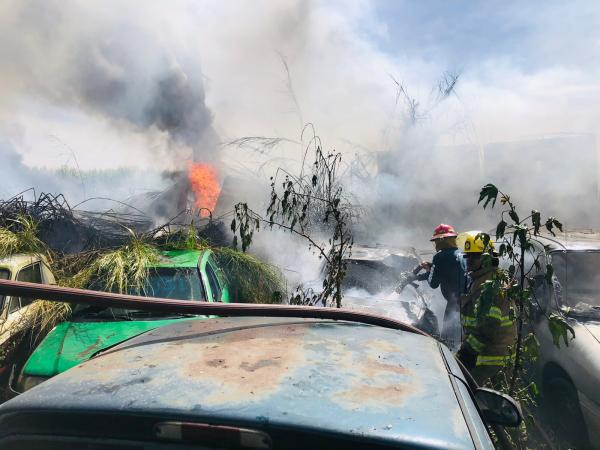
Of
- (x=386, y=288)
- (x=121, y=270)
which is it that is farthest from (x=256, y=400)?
(x=386, y=288)

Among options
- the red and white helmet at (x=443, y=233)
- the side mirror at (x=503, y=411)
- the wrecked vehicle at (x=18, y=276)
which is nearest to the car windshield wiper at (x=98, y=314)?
the wrecked vehicle at (x=18, y=276)

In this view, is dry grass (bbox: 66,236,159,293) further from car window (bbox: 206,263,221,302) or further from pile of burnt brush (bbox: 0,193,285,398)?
car window (bbox: 206,263,221,302)

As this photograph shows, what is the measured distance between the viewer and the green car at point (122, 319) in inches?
146

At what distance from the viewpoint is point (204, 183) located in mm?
13922

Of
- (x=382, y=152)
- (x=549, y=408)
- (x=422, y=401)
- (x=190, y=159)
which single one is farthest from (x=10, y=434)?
(x=190, y=159)

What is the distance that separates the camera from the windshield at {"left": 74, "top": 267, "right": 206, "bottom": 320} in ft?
14.4

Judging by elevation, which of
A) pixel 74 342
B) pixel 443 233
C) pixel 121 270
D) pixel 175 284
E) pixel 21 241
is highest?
pixel 443 233

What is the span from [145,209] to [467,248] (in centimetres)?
866

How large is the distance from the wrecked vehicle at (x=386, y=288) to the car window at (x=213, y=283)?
5.16 feet

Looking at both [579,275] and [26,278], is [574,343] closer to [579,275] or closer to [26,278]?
[579,275]

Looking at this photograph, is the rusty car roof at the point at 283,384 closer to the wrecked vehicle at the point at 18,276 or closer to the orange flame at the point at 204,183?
the wrecked vehicle at the point at 18,276

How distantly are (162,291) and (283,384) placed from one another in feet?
11.6

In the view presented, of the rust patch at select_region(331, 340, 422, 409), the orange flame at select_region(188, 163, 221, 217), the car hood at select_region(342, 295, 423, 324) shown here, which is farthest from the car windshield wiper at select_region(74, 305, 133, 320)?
the orange flame at select_region(188, 163, 221, 217)

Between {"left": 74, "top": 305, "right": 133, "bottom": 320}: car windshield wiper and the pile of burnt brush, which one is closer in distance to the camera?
{"left": 74, "top": 305, "right": 133, "bottom": 320}: car windshield wiper
